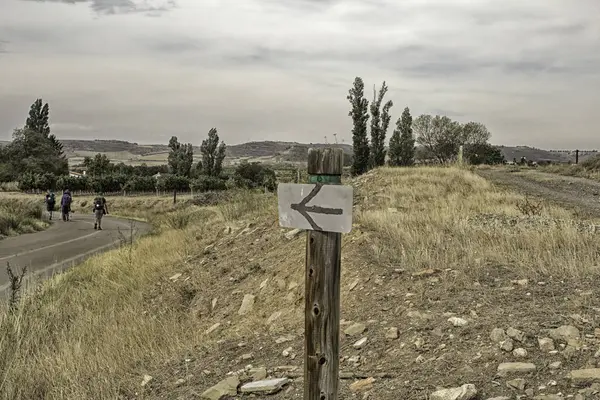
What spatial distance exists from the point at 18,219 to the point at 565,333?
2599 cm

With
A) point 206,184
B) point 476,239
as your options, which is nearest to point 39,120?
point 206,184

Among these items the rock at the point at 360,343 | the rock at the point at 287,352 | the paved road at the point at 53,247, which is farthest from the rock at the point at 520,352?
the paved road at the point at 53,247

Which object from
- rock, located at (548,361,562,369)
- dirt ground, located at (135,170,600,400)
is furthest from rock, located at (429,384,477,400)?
rock, located at (548,361,562,369)

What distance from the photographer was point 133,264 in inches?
490

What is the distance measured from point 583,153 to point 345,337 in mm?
40711

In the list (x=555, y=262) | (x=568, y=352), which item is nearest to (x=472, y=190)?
(x=555, y=262)

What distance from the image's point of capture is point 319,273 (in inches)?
122

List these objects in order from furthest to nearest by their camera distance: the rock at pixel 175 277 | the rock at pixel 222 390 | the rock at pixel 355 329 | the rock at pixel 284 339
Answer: the rock at pixel 175 277 < the rock at pixel 284 339 < the rock at pixel 355 329 < the rock at pixel 222 390

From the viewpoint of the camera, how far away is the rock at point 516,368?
13.4ft

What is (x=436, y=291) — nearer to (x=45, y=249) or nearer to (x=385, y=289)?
(x=385, y=289)

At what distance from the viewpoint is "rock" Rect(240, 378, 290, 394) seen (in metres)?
4.57

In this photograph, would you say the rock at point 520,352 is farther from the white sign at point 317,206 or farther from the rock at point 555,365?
the white sign at point 317,206

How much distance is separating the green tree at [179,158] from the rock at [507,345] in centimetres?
7955

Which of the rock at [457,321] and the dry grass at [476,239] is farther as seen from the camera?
the dry grass at [476,239]
